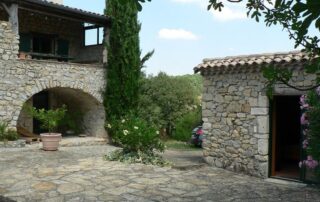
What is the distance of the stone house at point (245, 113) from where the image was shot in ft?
27.9

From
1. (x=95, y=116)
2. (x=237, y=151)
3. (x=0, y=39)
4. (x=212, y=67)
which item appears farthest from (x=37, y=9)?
(x=237, y=151)

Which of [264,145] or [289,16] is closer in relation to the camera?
[289,16]

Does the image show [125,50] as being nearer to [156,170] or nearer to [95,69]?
[95,69]

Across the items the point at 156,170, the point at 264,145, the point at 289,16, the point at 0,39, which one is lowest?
the point at 156,170

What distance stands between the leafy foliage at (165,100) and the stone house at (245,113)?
1048 cm

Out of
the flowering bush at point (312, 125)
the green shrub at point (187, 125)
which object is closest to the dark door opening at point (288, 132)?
the flowering bush at point (312, 125)

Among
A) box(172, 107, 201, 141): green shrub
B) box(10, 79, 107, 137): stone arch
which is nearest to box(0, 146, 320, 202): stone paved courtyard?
box(10, 79, 107, 137): stone arch

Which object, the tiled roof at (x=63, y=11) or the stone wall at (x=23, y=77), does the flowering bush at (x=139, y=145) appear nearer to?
the stone wall at (x=23, y=77)

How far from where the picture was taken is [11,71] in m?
12.8

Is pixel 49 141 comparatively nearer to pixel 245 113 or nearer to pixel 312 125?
pixel 245 113

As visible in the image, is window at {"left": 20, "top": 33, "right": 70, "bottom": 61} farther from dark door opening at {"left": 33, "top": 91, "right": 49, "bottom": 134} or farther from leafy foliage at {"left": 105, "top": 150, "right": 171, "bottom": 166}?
leafy foliage at {"left": 105, "top": 150, "right": 171, "bottom": 166}

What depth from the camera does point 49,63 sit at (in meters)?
13.7

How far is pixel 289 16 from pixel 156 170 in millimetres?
6650

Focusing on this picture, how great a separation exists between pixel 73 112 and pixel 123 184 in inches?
380
